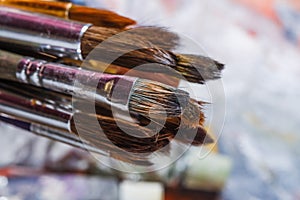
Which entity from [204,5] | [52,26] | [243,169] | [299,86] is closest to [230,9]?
[204,5]

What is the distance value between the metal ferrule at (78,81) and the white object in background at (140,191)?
0.32 meters

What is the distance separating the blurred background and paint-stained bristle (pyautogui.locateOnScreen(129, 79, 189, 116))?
27 centimetres

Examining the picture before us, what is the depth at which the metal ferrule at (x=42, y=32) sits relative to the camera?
0.40 m

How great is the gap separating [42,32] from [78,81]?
0.22 ft

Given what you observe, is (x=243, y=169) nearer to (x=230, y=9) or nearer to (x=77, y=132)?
(x=230, y=9)

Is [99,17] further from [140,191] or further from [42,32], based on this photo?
[140,191]

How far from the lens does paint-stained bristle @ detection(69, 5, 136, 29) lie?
0.42 metres

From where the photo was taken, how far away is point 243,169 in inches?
30.5

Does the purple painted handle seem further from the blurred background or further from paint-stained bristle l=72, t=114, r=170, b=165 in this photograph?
the blurred background

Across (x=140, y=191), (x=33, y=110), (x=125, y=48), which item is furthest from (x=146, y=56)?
(x=140, y=191)

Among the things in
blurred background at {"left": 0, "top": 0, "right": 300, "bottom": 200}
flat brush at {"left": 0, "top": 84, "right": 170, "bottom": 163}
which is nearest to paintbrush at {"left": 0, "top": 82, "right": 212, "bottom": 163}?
flat brush at {"left": 0, "top": 84, "right": 170, "bottom": 163}

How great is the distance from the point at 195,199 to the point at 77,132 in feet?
1.23

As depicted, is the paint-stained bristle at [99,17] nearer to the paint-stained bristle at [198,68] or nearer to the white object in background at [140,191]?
the paint-stained bristle at [198,68]

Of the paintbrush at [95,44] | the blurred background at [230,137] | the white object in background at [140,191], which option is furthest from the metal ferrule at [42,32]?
the white object in background at [140,191]
